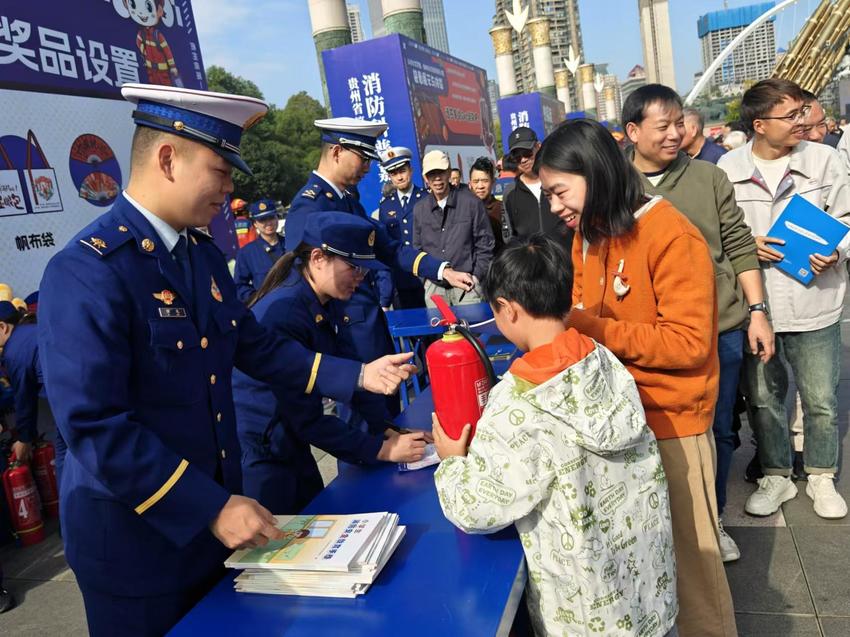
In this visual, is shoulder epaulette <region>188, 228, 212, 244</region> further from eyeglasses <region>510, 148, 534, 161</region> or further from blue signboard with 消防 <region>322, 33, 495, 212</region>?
blue signboard with 消防 <region>322, 33, 495, 212</region>

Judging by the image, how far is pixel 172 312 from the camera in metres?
1.42

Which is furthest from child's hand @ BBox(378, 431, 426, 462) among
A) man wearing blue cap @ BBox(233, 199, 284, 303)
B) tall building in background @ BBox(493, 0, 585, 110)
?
tall building in background @ BBox(493, 0, 585, 110)

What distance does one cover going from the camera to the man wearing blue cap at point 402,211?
19.9 feet

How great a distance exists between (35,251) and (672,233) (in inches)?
149

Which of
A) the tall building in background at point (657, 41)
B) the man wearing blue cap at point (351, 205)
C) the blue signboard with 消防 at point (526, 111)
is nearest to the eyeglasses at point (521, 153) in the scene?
the man wearing blue cap at point (351, 205)

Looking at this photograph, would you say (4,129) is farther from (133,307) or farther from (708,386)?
(708,386)

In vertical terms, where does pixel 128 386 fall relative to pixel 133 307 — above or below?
below

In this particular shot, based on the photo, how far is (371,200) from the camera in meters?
9.45

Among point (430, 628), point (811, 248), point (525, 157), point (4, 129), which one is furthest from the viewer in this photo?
point (525, 157)

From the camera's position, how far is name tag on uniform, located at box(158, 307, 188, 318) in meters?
1.40

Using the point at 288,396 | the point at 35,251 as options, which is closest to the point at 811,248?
the point at 288,396

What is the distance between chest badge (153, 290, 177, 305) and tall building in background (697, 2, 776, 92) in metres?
114

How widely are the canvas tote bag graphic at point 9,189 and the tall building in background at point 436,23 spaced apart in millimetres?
166377

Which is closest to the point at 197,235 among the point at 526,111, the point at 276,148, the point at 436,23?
the point at 526,111
